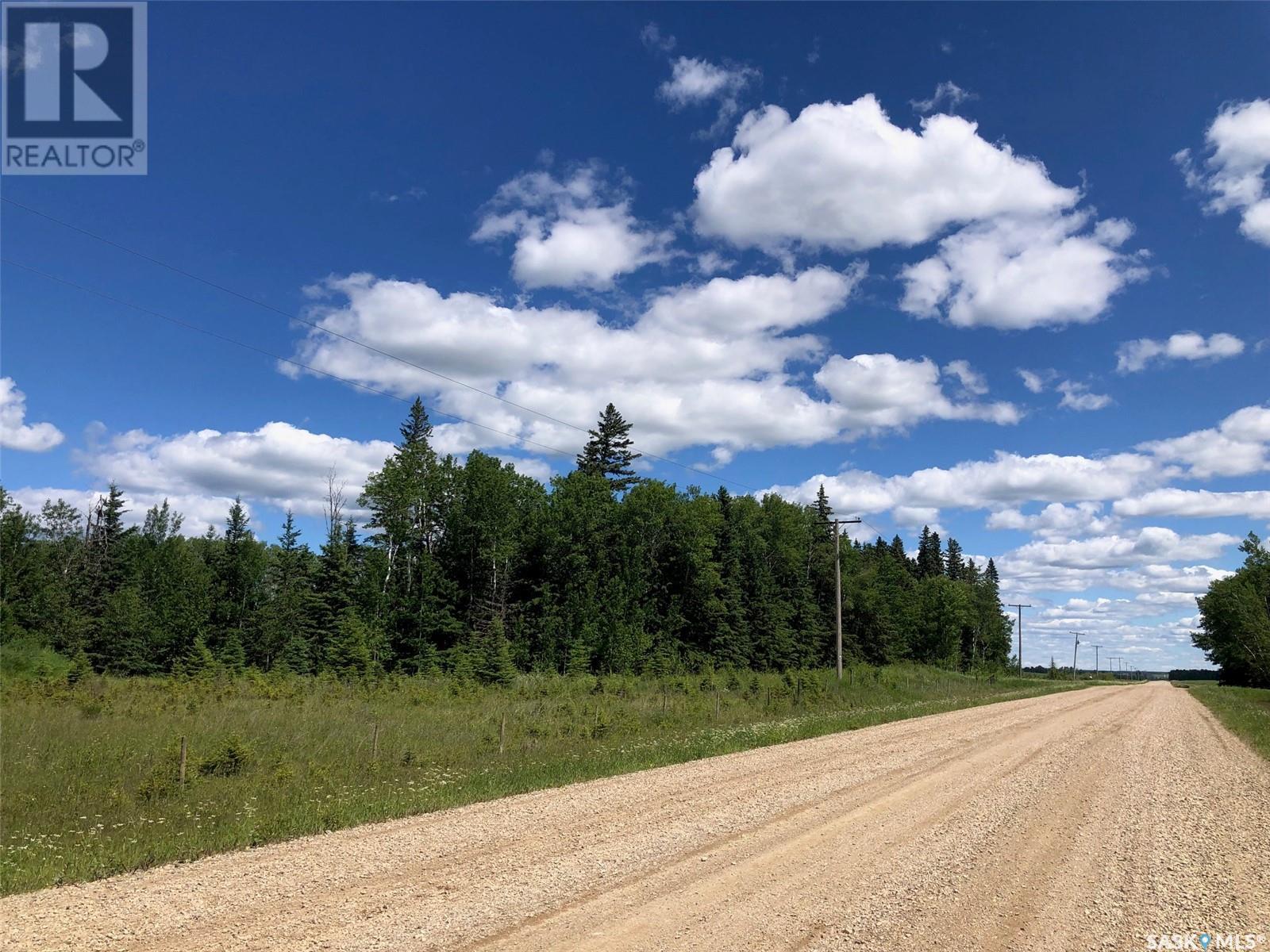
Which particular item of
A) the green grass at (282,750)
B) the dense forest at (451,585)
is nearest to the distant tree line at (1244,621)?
the dense forest at (451,585)

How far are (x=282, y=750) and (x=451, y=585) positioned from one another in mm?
37157

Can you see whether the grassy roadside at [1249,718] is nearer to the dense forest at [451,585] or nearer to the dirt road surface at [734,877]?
the dirt road surface at [734,877]

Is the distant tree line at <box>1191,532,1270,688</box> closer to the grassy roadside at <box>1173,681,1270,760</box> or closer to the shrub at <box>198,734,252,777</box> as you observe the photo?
the grassy roadside at <box>1173,681,1270,760</box>

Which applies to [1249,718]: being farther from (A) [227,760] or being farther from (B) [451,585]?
(B) [451,585]

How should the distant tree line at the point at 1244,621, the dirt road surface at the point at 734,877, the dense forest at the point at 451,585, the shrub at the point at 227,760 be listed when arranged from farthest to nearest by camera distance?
1. the distant tree line at the point at 1244,621
2. the dense forest at the point at 451,585
3. the shrub at the point at 227,760
4. the dirt road surface at the point at 734,877

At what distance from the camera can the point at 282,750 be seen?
15328 millimetres

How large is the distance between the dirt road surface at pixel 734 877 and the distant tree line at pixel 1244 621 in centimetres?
8015

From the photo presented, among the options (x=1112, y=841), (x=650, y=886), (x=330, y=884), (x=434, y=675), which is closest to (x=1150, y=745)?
(x=1112, y=841)

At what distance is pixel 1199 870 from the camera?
8.12 m

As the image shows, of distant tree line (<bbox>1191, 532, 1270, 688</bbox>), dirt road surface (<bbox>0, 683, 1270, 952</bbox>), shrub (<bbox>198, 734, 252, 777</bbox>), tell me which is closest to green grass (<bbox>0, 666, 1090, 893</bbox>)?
shrub (<bbox>198, 734, 252, 777</bbox>)

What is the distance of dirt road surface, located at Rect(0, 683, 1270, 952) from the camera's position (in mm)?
6191

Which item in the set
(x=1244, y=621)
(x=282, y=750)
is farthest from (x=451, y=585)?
(x=1244, y=621)

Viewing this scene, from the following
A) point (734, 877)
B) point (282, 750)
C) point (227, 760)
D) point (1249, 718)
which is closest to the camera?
point (734, 877)

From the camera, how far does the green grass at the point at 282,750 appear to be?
9758 mm
